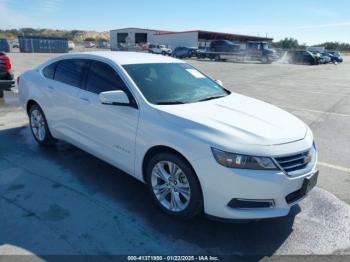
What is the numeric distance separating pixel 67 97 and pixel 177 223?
8.18ft

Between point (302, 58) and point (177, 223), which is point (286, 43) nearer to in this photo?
point (302, 58)

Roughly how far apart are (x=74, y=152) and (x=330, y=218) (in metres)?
3.86

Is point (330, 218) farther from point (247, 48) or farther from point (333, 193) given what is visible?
point (247, 48)

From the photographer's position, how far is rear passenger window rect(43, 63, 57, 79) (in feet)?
17.8

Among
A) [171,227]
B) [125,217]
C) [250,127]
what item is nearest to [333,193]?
[250,127]

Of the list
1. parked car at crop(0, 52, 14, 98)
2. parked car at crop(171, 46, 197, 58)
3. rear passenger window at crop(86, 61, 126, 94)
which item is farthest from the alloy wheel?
parked car at crop(171, 46, 197, 58)

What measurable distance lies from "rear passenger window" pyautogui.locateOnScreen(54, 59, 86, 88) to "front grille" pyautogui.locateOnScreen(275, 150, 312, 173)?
2.93m

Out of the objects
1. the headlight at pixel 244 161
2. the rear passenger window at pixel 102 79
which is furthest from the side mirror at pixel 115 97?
the headlight at pixel 244 161

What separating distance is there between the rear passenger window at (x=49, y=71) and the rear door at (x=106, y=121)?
1065mm

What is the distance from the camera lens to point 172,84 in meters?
4.35

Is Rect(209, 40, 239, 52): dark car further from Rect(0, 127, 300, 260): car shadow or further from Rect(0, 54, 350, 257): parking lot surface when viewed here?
Rect(0, 127, 300, 260): car shadow

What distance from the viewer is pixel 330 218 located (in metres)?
3.82

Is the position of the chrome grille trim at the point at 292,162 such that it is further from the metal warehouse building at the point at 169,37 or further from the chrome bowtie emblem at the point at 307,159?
the metal warehouse building at the point at 169,37

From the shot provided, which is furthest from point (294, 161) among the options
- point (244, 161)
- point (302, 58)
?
point (302, 58)
